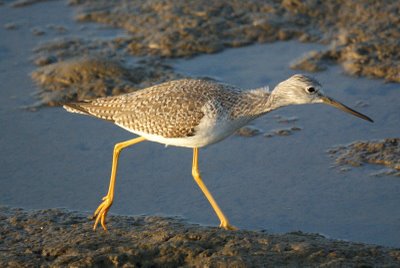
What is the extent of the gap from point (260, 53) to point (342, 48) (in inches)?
40.1

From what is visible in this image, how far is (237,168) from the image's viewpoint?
7832 mm

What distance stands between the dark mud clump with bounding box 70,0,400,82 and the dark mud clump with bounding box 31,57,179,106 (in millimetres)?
504

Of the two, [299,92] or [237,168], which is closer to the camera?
[299,92]

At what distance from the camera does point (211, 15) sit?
1072 centimetres

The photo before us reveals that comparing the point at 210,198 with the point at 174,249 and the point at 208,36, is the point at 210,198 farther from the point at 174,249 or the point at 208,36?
the point at 208,36

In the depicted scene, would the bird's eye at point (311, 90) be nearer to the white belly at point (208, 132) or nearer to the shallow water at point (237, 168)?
the white belly at point (208, 132)

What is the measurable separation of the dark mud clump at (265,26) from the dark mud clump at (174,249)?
145 inches

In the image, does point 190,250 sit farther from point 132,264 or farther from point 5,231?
point 5,231

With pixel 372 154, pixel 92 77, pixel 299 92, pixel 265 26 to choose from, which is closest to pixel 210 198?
pixel 299 92

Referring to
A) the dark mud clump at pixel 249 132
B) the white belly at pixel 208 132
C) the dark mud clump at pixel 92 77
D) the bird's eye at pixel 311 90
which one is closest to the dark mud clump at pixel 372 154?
the dark mud clump at pixel 249 132

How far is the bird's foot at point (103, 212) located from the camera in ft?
22.3

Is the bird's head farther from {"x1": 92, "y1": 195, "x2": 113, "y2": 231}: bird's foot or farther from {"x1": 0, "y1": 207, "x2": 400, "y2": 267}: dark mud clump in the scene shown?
{"x1": 92, "y1": 195, "x2": 113, "y2": 231}: bird's foot

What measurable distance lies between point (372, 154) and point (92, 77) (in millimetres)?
3557

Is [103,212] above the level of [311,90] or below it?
below
